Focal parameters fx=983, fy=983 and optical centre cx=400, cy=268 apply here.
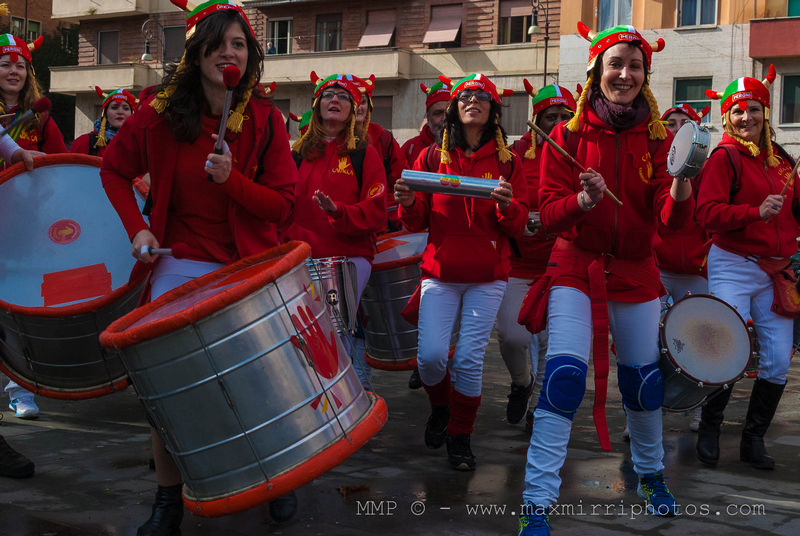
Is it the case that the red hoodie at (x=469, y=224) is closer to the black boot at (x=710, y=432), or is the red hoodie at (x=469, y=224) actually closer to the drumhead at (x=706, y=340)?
the drumhead at (x=706, y=340)

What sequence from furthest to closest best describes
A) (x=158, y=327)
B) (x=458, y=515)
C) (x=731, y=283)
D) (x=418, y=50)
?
(x=418, y=50)
(x=731, y=283)
(x=458, y=515)
(x=158, y=327)

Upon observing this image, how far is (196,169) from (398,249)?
2697mm

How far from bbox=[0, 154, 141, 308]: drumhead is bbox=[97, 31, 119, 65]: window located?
38.3m

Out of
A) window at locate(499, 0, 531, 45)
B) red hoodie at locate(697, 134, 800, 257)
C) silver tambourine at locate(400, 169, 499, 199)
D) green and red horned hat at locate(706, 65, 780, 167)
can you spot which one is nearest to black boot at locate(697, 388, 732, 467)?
red hoodie at locate(697, 134, 800, 257)

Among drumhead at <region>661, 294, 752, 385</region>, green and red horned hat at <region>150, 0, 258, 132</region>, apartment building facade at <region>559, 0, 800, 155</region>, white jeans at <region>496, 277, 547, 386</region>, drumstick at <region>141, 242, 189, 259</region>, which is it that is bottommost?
white jeans at <region>496, 277, 547, 386</region>

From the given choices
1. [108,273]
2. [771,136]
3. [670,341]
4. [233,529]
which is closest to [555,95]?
[771,136]

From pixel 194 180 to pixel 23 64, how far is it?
2.95 m

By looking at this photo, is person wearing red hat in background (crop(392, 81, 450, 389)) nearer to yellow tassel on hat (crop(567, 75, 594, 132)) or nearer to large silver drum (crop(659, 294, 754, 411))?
yellow tassel on hat (crop(567, 75, 594, 132))

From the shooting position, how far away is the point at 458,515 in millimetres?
4422

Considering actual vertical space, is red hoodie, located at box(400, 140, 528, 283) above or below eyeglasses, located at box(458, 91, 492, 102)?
below

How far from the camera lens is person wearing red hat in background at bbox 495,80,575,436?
6441 mm

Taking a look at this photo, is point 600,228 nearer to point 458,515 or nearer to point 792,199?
point 458,515

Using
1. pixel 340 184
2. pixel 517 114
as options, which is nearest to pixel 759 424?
pixel 340 184

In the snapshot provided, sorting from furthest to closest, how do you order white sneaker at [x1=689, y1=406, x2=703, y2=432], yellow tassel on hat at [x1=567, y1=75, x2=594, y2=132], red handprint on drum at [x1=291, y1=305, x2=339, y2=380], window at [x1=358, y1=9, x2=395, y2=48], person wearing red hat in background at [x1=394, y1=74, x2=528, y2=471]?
window at [x1=358, y1=9, x2=395, y2=48] → white sneaker at [x1=689, y1=406, x2=703, y2=432] → person wearing red hat in background at [x1=394, y1=74, x2=528, y2=471] → yellow tassel on hat at [x1=567, y1=75, x2=594, y2=132] → red handprint on drum at [x1=291, y1=305, x2=339, y2=380]
